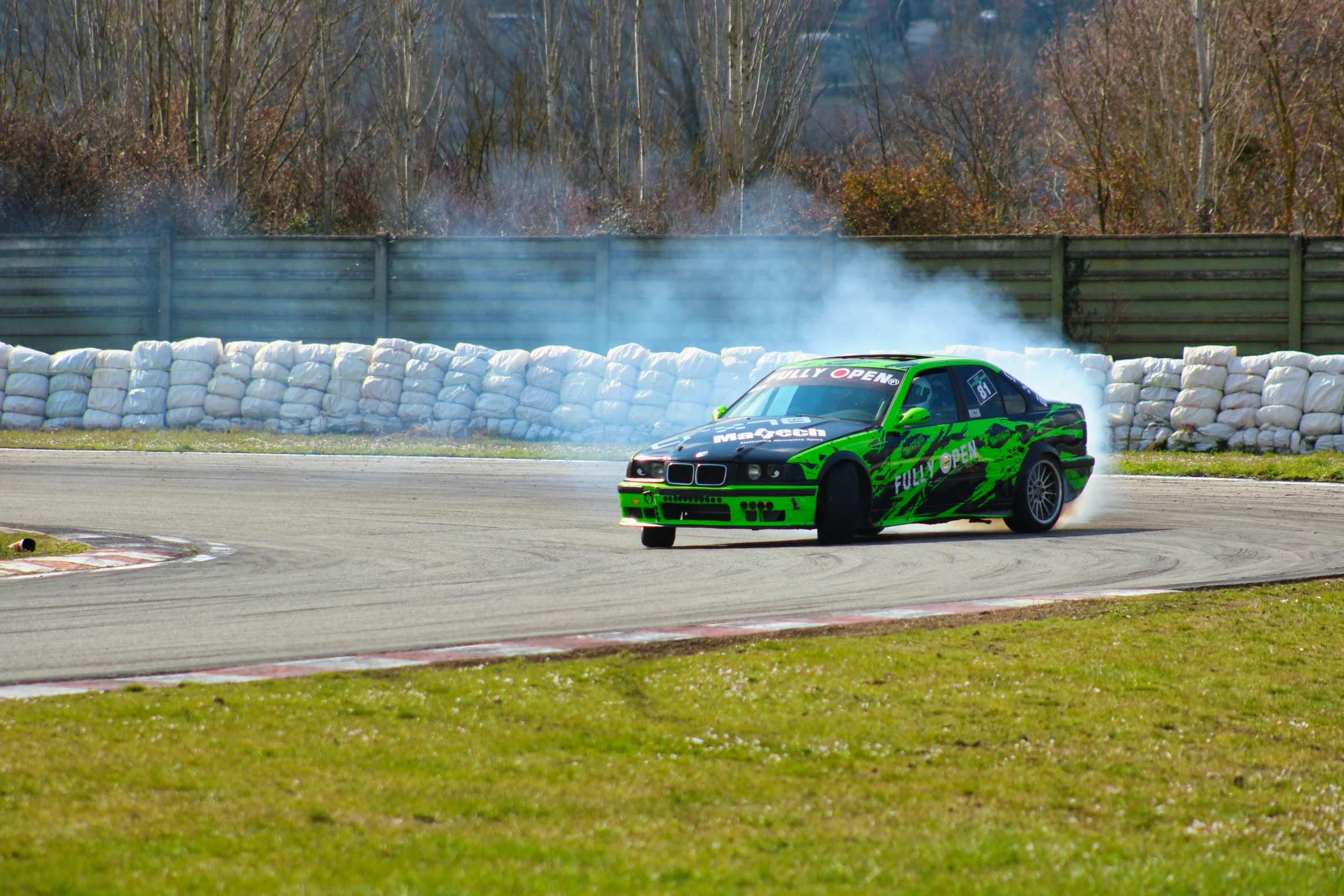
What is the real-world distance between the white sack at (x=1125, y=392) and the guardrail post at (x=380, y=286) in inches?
424

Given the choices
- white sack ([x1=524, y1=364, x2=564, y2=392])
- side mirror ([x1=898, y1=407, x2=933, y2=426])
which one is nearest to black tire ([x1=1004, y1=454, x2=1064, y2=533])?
side mirror ([x1=898, y1=407, x2=933, y2=426])

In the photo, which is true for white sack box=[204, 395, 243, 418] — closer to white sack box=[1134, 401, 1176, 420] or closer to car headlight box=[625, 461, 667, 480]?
car headlight box=[625, 461, 667, 480]

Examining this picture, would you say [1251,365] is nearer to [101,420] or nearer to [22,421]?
[101,420]

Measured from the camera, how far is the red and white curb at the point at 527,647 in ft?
18.2

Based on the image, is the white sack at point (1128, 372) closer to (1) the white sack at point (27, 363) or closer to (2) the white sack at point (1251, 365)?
(2) the white sack at point (1251, 365)

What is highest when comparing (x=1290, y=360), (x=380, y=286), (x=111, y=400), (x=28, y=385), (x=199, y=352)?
(x=380, y=286)

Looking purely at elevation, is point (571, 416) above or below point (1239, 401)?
below

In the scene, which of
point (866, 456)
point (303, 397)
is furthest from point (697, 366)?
point (866, 456)

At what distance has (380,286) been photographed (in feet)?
74.1

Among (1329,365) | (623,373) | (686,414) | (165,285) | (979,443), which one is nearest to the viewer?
(979,443)

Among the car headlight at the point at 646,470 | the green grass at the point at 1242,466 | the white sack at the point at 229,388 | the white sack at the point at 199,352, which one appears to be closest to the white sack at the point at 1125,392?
the green grass at the point at 1242,466

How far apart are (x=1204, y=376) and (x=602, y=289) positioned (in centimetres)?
870

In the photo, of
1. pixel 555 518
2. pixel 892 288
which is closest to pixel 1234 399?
pixel 892 288

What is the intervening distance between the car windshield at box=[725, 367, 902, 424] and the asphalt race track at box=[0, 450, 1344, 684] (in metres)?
0.96
